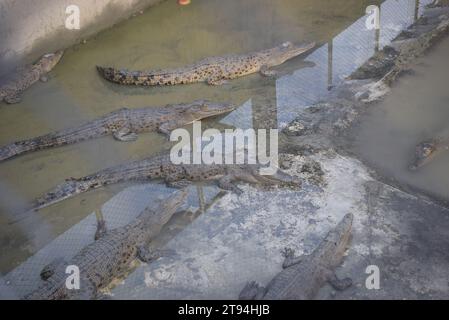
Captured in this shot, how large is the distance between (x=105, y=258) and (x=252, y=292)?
1.16 m

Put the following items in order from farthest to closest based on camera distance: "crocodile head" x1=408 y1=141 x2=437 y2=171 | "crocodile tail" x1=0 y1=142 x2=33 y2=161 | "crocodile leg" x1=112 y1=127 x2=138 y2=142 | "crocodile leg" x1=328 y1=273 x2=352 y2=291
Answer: "crocodile leg" x1=112 y1=127 x2=138 y2=142 < "crocodile tail" x1=0 y1=142 x2=33 y2=161 < "crocodile head" x1=408 y1=141 x2=437 y2=171 < "crocodile leg" x1=328 y1=273 x2=352 y2=291

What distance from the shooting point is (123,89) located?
21.4 feet

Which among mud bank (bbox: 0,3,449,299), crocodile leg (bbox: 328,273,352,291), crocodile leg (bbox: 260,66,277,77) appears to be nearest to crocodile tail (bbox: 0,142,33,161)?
mud bank (bbox: 0,3,449,299)

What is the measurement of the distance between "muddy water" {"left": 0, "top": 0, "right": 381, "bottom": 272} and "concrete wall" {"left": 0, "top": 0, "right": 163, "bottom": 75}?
212 millimetres

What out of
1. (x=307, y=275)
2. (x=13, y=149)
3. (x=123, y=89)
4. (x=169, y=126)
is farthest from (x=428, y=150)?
(x=13, y=149)

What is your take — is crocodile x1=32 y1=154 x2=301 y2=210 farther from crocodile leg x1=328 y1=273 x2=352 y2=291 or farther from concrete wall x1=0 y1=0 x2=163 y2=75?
concrete wall x1=0 y1=0 x2=163 y2=75

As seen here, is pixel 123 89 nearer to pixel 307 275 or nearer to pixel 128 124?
pixel 128 124

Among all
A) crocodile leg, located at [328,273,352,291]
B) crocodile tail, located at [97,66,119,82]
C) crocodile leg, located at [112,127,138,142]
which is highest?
crocodile tail, located at [97,66,119,82]

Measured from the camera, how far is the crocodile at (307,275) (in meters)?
3.76

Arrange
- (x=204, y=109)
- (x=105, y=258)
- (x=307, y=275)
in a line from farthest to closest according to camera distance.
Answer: (x=204, y=109), (x=105, y=258), (x=307, y=275)

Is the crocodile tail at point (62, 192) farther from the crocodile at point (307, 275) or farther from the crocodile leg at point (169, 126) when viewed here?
the crocodile at point (307, 275)

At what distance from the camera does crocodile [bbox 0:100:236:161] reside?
5.45m
